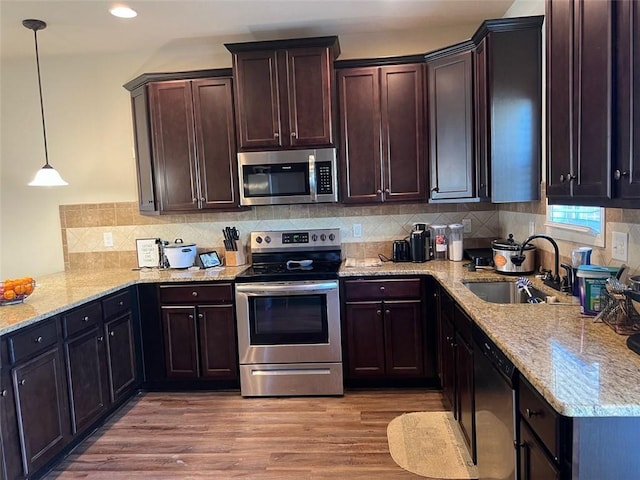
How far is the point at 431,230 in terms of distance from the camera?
3785 millimetres

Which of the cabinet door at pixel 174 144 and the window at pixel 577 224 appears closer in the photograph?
the window at pixel 577 224

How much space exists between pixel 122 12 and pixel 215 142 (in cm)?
106

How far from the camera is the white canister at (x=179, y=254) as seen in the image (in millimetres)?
3697

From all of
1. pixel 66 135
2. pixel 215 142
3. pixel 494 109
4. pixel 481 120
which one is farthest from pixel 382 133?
pixel 66 135

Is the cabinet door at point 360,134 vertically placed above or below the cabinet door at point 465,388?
above

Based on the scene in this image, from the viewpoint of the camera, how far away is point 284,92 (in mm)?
3443

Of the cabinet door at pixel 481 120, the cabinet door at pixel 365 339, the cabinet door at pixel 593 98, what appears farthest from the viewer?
the cabinet door at pixel 365 339

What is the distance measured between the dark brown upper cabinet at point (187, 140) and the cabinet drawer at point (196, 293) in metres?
0.66

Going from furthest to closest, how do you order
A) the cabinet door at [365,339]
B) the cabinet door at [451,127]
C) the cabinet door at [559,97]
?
the cabinet door at [365,339] < the cabinet door at [451,127] < the cabinet door at [559,97]

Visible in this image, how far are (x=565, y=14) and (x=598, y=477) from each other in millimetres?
1660

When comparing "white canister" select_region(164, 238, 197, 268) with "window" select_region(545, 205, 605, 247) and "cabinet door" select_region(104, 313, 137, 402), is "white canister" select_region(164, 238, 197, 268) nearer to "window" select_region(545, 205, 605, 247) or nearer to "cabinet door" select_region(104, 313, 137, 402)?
"cabinet door" select_region(104, 313, 137, 402)

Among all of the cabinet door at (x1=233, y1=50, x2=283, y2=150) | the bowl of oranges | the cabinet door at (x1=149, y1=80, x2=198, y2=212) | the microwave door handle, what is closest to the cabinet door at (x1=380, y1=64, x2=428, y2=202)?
the microwave door handle

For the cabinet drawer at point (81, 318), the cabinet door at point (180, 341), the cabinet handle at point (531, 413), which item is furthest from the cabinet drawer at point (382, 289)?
the cabinet handle at point (531, 413)

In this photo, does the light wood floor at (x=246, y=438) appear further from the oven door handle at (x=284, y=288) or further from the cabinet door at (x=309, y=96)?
the cabinet door at (x=309, y=96)
